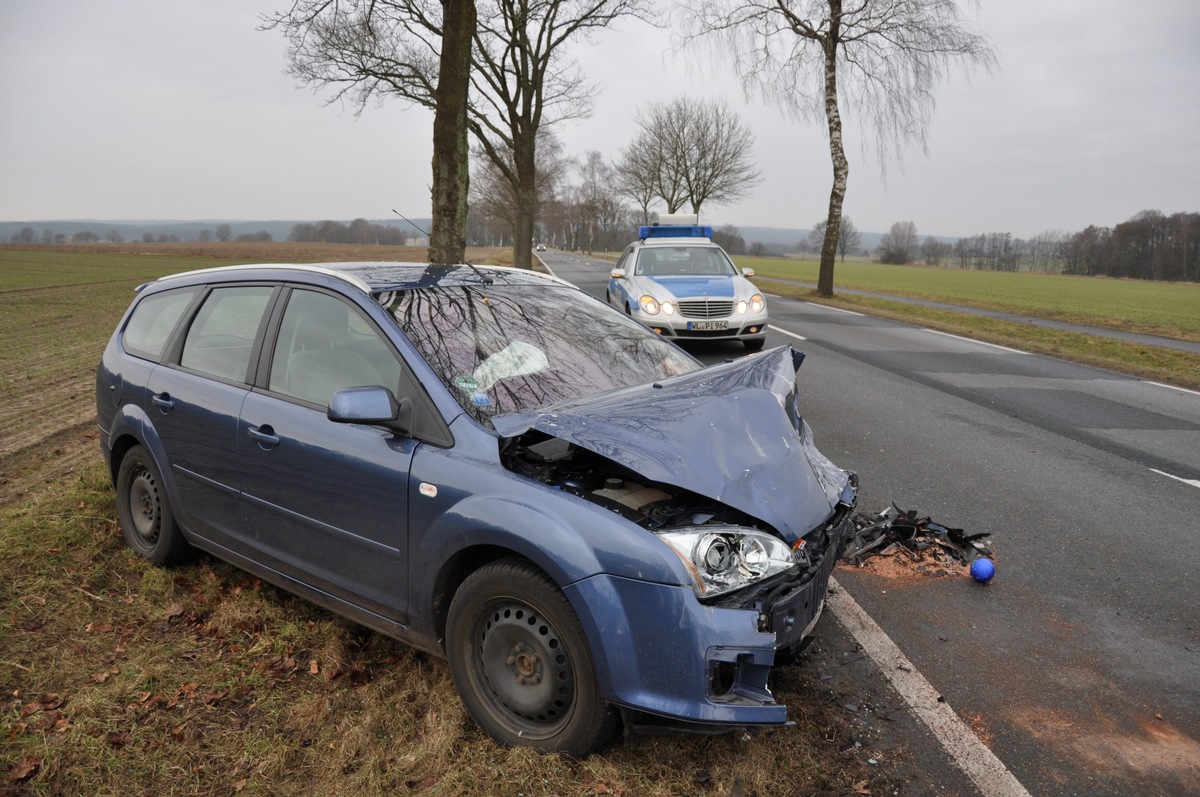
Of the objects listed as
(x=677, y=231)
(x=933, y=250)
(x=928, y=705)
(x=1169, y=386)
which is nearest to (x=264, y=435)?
(x=928, y=705)

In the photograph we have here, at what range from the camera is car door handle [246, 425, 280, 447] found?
331cm

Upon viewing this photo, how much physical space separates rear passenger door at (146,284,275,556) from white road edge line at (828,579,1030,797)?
2860 millimetres

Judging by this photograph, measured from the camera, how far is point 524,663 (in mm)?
2625

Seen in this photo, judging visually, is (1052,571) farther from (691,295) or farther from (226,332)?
(691,295)

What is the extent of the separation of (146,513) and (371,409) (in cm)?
232

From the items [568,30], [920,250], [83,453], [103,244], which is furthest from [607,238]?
[83,453]

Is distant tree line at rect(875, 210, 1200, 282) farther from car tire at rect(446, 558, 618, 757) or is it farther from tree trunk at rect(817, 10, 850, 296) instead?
car tire at rect(446, 558, 618, 757)

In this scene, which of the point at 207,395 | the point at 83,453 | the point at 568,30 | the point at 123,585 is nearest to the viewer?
the point at 207,395

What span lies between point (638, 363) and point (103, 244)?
92.7 metres

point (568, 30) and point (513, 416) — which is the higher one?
point (568, 30)

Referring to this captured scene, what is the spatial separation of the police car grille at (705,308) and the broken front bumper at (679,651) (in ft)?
29.5

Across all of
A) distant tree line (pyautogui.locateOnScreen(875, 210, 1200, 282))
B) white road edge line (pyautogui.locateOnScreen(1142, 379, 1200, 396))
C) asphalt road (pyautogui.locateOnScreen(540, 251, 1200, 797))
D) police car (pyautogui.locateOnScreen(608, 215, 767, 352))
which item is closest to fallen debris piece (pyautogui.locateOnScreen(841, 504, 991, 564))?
asphalt road (pyautogui.locateOnScreen(540, 251, 1200, 797))

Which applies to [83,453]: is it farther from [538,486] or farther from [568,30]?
[568,30]

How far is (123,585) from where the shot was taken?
407cm
